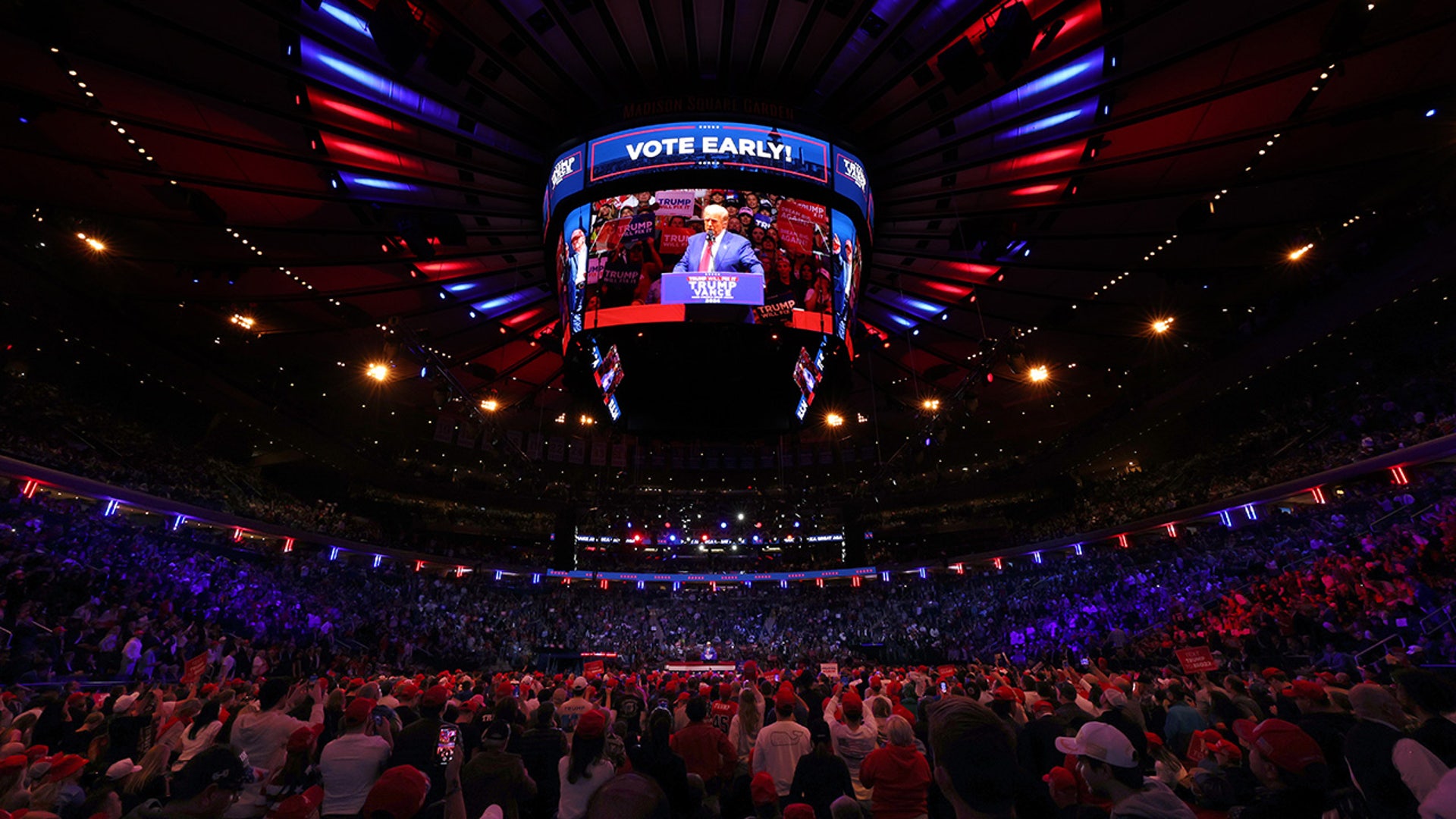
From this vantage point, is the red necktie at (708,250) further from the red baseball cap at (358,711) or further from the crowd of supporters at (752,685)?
the red baseball cap at (358,711)

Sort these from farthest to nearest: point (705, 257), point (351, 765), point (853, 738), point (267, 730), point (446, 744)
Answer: point (705, 257)
point (853, 738)
point (446, 744)
point (267, 730)
point (351, 765)

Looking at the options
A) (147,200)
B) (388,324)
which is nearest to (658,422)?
(388,324)

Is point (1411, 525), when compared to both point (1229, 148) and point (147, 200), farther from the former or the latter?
point (147, 200)

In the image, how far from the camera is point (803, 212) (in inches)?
584

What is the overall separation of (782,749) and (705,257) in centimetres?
1056

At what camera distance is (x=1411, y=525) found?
17.7 metres

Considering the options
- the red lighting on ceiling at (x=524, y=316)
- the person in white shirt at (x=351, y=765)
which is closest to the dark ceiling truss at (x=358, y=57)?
the red lighting on ceiling at (x=524, y=316)

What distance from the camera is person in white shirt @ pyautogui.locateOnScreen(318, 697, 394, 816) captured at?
509 cm

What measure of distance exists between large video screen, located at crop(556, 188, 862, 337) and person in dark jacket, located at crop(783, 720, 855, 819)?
396 inches

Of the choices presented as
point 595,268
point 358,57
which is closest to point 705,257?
point 595,268

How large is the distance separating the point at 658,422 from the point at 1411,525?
74.1 feet

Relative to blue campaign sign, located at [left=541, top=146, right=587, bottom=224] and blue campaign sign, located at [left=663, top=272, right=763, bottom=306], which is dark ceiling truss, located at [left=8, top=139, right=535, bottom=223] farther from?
blue campaign sign, located at [left=663, top=272, right=763, bottom=306]

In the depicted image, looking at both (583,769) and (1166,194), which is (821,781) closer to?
(583,769)

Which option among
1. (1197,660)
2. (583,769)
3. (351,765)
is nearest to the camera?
(583,769)
